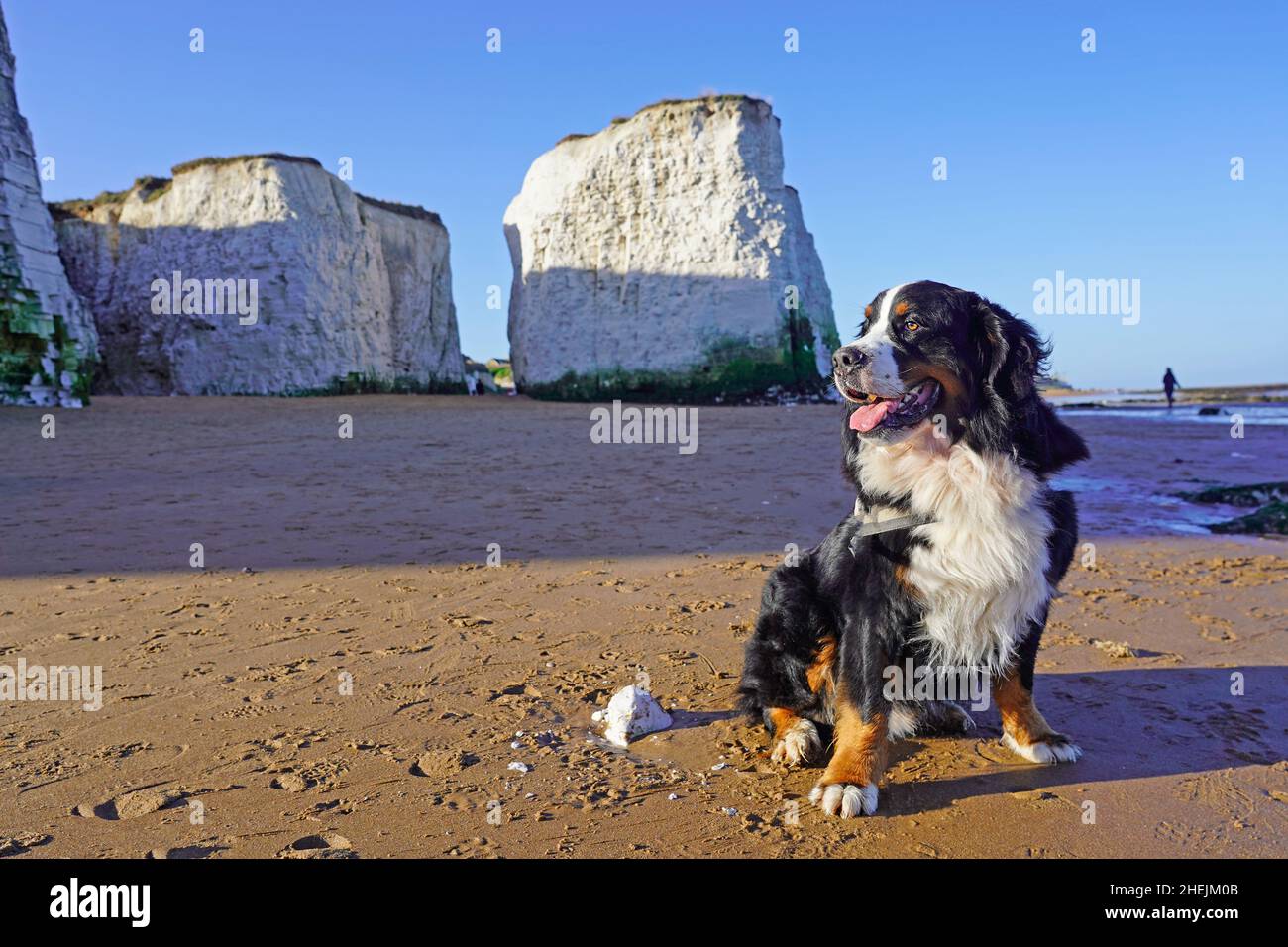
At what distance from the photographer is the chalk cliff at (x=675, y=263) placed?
81.9 ft

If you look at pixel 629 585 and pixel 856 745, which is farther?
pixel 629 585

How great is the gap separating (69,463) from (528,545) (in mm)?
6409

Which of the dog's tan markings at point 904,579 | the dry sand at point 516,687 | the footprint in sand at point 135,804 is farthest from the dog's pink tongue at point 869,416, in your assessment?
the footprint in sand at point 135,804

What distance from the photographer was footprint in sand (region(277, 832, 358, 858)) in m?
2.13

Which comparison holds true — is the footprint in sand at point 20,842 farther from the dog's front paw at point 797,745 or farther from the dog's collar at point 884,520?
the dog's collar at point 884,520

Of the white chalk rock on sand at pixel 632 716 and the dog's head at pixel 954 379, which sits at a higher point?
the dog's head at pixel 954 379

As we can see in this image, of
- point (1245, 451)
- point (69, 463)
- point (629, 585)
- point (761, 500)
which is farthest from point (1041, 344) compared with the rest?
point (1245, 451)

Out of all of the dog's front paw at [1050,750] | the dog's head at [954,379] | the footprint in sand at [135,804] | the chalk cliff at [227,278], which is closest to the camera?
the footprint in sand at [135,804]

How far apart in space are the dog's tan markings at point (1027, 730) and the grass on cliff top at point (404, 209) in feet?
90.8

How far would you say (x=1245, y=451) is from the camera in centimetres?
1370

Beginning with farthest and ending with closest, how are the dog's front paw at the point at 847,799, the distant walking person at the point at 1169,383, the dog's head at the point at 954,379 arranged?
the distant walking person at the point at 1169,383
the dog's head at the point at 954,379
the dog's front paw at the point at 847,799

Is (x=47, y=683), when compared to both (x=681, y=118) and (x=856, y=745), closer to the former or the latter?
(x=856, y=745)

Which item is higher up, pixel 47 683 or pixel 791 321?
pixel 791 321

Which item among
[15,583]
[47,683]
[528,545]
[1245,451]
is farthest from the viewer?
[1245,451]
